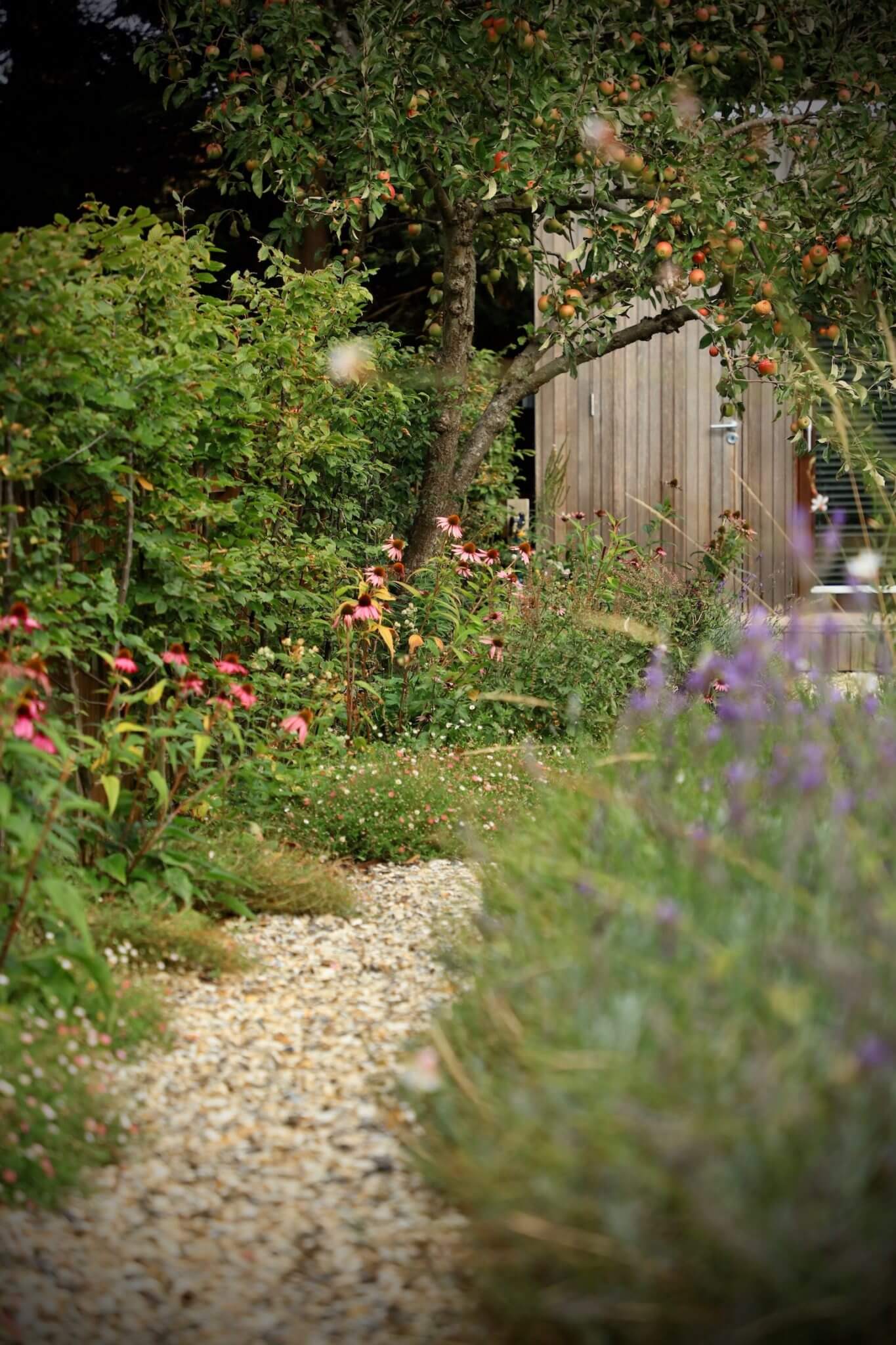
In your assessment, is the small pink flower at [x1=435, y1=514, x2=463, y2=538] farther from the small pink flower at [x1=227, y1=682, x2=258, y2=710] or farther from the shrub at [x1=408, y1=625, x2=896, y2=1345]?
the shrub at [x1=408, y1=625, x2=896, y2=1345]

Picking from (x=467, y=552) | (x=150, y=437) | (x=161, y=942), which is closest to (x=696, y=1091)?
(x=161, y=942)

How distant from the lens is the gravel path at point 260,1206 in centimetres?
169

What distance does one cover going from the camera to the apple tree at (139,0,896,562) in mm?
5246

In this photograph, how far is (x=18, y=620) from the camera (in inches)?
107

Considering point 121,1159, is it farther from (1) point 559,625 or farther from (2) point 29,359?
(1) point 559,625

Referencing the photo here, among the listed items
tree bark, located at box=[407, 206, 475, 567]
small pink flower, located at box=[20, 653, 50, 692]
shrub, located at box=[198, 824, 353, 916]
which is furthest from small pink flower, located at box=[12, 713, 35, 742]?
tree bark, located at box=[407, 206, 475, 567]

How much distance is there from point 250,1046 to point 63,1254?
0.78m

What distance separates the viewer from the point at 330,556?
4.71 m

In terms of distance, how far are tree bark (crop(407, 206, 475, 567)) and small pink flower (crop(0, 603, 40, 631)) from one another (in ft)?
11.0

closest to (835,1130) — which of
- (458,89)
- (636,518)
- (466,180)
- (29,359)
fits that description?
(29,359)

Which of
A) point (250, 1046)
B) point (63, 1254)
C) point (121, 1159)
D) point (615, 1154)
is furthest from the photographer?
point (250, 1046)

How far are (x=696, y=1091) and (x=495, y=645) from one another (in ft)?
11.6

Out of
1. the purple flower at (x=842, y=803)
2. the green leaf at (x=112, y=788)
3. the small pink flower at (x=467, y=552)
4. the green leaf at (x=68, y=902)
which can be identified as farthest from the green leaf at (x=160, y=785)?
the small pink flower at (x=467, y=552)

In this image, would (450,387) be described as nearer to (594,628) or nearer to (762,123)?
(594,628)
